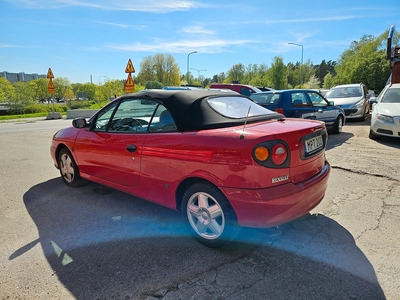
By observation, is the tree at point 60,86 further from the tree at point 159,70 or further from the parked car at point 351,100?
the parked car at point 351,100

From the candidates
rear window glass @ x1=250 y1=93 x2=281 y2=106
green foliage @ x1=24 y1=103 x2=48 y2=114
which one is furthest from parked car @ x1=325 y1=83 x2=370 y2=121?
green foliage @ x1=24 y1=103 x2=48 y2=114

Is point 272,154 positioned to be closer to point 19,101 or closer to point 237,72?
point 19,101

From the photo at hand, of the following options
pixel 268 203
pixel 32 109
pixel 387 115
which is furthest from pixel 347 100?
pixel 32 109

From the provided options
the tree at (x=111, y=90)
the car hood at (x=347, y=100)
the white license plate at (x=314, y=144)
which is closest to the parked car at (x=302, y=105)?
the car hood at (x=347, y=100)

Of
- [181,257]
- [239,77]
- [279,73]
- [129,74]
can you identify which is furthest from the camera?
[239,77]

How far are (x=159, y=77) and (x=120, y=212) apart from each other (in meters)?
75.7

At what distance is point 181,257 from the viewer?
8.57 ft

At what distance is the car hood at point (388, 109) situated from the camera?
7455mm

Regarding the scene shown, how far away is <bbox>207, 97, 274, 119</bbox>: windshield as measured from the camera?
301cm

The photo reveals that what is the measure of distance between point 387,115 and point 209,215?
707 cm

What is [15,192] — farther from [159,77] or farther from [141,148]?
[159,77]

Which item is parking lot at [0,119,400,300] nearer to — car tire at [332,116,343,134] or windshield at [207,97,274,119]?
windshield at [207,97,274,119]

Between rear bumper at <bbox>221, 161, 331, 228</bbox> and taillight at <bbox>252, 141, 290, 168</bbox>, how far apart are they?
→ 0.68 ft

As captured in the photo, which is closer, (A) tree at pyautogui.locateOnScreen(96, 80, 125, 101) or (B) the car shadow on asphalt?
(B) the car shadow on asphalt
